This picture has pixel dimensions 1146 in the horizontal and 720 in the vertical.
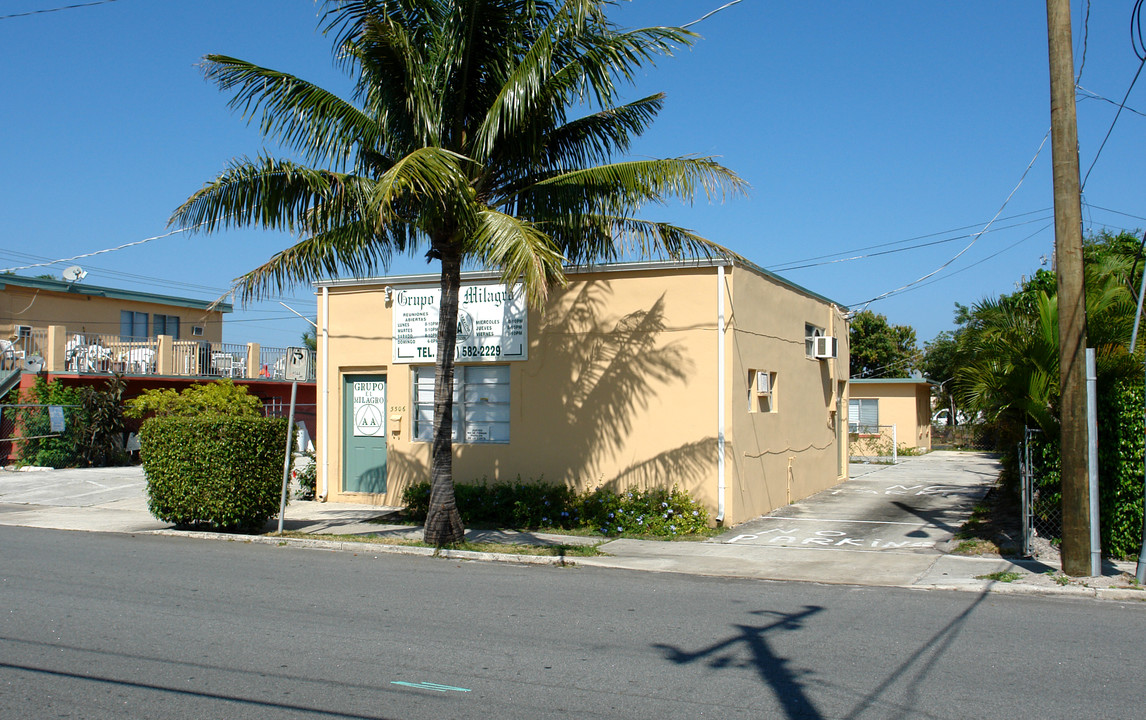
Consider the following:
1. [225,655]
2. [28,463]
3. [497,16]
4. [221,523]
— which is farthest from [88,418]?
[225,655]

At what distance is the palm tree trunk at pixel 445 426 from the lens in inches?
488

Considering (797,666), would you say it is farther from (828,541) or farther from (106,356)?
(106,356)

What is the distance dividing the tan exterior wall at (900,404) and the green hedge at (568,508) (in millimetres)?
22889

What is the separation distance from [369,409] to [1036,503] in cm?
1108

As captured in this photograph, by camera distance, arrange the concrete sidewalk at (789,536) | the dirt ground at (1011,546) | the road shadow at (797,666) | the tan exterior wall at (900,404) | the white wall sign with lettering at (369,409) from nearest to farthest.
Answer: the road shadow at (797,666) → the dirt ground at (1011,546) → the concrete sidewalk at (789,536) → the white wall sign with lettering at (369,409) → the tan exterior wall at (900,404)

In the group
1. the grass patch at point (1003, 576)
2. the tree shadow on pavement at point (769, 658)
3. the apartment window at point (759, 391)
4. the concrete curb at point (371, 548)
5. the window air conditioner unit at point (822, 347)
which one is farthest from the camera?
the window air conditioner unit at point (822, 347)

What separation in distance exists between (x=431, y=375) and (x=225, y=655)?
379 inches

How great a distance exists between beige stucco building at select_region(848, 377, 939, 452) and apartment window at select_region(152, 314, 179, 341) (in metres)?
28.3

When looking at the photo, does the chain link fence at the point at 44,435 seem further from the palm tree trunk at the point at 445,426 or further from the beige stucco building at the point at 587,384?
the palm tree trunk at the point at 445,426

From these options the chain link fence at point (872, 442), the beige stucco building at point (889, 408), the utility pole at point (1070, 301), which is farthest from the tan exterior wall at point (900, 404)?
the utility pole at point (1070, 301)

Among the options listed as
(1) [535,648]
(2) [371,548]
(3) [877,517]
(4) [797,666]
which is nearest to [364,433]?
(2) [371,548]

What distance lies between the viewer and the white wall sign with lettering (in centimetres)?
1645

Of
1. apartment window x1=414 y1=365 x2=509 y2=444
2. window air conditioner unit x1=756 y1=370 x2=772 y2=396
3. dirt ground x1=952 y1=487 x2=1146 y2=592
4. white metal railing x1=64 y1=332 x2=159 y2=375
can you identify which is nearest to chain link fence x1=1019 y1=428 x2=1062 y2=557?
dirt ground x1=952 y1=487 x2=1146 y2=592

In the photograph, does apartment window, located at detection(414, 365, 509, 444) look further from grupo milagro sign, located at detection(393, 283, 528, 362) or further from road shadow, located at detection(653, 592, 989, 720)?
road shadow, located at detection(653, 592, 989, 720)
